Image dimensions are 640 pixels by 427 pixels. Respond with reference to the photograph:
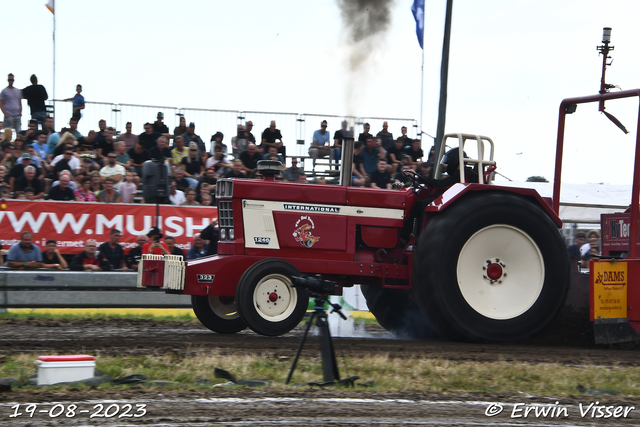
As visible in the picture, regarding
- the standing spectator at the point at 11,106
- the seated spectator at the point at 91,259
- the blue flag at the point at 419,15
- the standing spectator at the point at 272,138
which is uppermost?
the blue flag at the point at 419,15

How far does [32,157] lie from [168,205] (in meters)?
2.24

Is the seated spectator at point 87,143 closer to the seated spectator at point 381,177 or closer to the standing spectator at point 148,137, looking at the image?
the standing spectator at point 148,137

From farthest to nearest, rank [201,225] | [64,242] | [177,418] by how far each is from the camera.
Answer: [201,225] < [64,242] < [177,418]

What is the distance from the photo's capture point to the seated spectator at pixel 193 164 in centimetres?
1385

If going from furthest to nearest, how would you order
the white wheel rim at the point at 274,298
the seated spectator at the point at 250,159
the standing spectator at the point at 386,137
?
the standing spectator at the point at 386,137
the seated spectator at the point at 250,159
the white wheel rim at the point at 274,298

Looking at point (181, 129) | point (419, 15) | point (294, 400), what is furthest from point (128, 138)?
point (294, 400)

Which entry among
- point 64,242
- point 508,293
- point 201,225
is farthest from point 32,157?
point 508,293

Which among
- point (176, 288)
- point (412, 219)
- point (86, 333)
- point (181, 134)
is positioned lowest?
point (86, 333)

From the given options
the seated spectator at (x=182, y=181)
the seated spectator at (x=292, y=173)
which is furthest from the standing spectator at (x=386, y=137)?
the seated spectator at (x=182, y=181)

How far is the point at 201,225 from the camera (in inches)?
494

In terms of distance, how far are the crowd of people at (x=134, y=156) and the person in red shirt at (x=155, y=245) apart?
1.48 meters

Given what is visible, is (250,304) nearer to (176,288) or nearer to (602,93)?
(176,288)

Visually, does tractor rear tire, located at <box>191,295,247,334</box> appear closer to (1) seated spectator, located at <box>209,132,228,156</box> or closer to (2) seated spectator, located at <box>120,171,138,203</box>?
(2) seated spectator, located at <box>120,171,138,203</box>

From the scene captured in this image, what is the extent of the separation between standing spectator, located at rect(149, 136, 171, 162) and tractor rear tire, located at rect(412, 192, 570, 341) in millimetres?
7064
